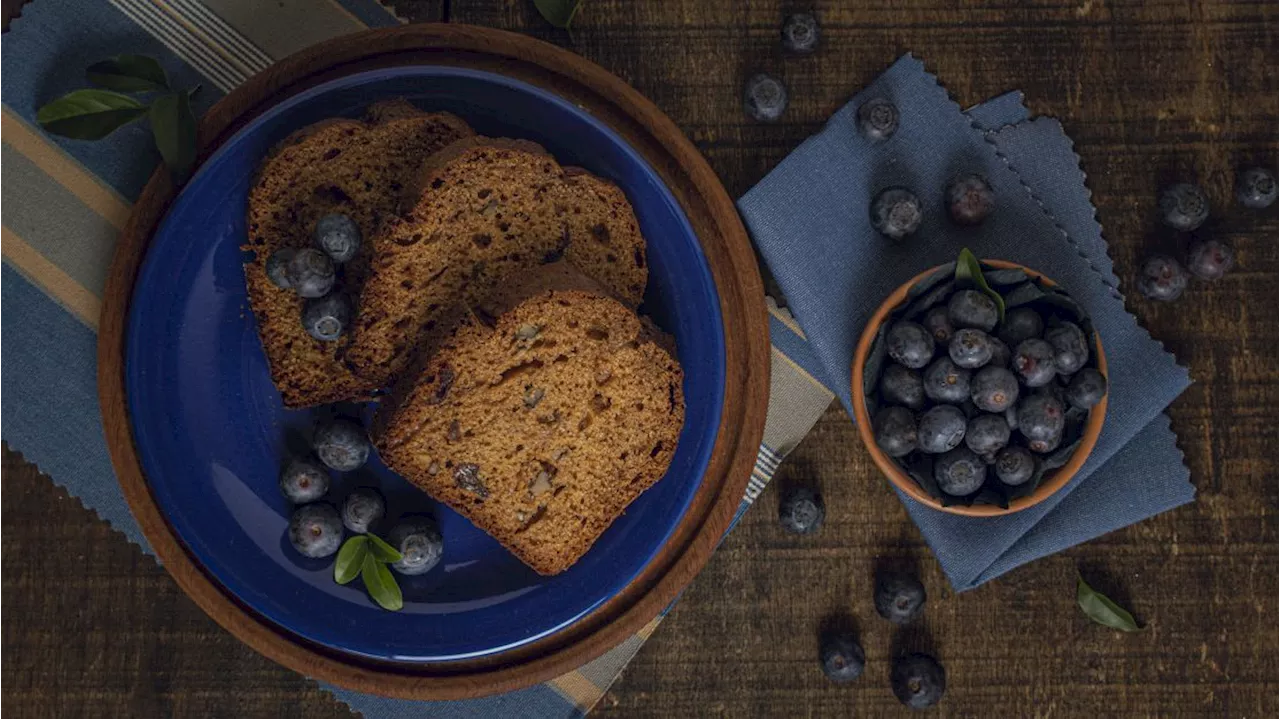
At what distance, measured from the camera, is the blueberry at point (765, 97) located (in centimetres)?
222

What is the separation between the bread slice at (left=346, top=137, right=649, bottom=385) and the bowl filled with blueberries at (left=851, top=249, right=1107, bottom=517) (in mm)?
559

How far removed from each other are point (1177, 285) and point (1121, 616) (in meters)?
0.79

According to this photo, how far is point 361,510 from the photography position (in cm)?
200

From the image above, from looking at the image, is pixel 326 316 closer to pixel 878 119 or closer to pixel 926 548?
pixel 878 119

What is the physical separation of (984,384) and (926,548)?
0.58 m

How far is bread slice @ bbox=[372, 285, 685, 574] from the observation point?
192cm

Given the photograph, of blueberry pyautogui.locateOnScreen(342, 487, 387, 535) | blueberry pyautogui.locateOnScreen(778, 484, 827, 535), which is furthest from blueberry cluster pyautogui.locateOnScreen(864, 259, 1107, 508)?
blueberry pyautogui.locateOnScreen(342, 487, 387, 535)

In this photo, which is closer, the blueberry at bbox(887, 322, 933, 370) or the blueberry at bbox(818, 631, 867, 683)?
the blueberry at bbox(887, 322, 933, 370)

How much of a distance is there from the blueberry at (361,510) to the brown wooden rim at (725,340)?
11.4 inches

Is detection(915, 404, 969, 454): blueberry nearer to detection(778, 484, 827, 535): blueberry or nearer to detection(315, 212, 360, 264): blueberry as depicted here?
detection(778, 484, 827, 535): blueberry

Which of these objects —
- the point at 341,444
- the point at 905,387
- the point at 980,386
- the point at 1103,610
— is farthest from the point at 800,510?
the point at 341,444

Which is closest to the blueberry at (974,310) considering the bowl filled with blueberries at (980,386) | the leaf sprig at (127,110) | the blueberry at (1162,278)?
the bowl filled with blueberries at (980,386)

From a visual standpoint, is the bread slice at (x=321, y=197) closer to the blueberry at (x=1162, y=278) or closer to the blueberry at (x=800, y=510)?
the blueberry at (x=800, y=510)

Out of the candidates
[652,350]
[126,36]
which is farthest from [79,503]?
[652,350]
